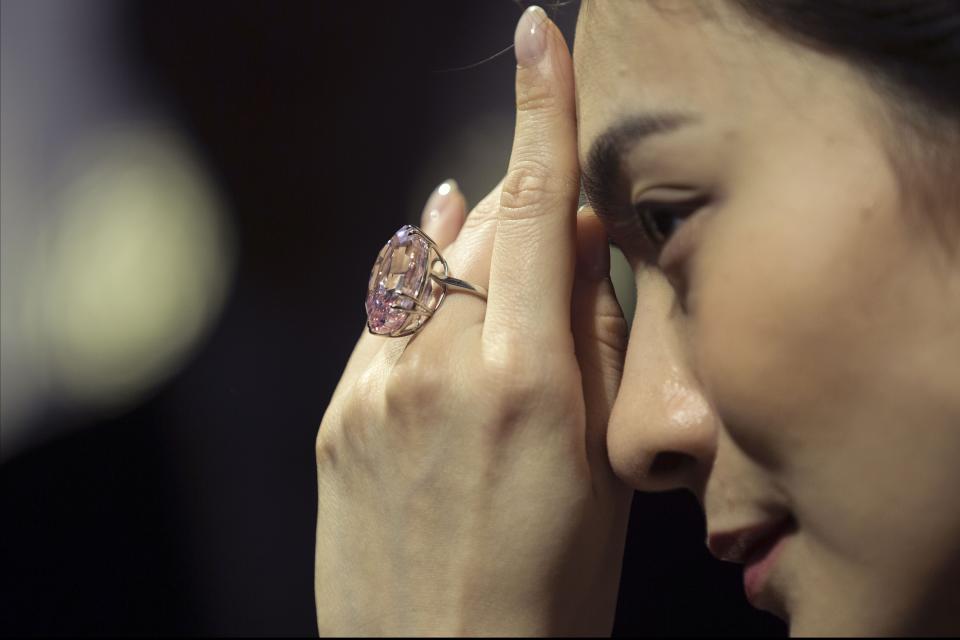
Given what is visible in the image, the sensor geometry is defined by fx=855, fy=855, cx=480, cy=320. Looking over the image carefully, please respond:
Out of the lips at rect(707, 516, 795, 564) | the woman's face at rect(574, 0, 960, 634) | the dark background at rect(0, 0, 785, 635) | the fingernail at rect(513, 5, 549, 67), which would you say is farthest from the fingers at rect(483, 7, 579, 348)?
the dark background at rect(0, 0, 785, 635)

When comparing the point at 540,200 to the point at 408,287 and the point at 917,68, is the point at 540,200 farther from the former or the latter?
the point at 917,68

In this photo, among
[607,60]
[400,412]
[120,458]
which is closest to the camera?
[607,60]

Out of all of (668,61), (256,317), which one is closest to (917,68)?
(668,61)

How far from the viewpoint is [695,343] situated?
65cm

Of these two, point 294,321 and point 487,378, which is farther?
point 294,321

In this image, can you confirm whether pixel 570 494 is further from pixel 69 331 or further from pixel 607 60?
pixel 69 331

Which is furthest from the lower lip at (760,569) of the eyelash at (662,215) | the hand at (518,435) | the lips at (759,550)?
the eyelash at (662,215)

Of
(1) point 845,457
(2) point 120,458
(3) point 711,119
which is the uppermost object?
(3) point 711,119

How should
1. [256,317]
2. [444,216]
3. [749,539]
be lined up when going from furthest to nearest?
[256,317] < [444,216] < [749,539]

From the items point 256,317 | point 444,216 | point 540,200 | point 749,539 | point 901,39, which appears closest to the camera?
point 901,39

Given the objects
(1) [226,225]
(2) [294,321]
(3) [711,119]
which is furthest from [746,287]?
(1) [226,225]

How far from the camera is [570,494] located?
0.76 m

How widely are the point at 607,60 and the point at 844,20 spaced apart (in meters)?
0.18

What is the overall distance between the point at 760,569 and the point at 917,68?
38 cm
